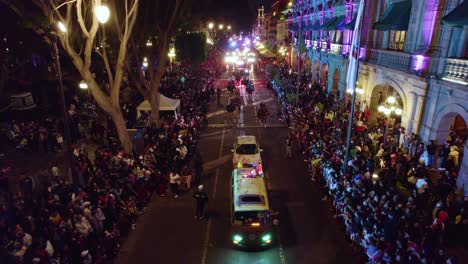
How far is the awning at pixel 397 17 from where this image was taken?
1695cm

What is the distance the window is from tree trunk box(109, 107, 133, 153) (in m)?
15.5

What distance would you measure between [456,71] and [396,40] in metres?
6.86

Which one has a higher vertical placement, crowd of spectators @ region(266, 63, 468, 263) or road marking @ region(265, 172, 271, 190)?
crowd of spectators @ region(266, 63, 468, 263)

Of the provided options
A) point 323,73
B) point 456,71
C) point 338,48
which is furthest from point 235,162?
point 323,73

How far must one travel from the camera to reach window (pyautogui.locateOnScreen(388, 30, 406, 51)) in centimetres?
1845

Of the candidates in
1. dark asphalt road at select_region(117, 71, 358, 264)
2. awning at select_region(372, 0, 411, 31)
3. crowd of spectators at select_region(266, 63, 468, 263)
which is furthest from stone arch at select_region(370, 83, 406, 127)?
dark asphalt road at select_region(117, 71, 358, 264)

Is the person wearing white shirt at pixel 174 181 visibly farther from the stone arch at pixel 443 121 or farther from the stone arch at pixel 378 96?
the stone arch at pixel 378 96

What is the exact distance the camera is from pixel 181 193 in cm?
1445

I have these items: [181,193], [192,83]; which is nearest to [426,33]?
[181,193]

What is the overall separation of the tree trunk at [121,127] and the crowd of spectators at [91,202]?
0.68 metres

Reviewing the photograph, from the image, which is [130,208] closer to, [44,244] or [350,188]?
[44,244]

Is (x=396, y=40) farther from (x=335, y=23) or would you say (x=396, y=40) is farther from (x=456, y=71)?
(x=335, y=23)

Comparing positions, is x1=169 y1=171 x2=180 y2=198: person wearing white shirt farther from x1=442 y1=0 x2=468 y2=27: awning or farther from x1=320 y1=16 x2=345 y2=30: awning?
x1=320 y1=16 x2=345 y2=30: awning

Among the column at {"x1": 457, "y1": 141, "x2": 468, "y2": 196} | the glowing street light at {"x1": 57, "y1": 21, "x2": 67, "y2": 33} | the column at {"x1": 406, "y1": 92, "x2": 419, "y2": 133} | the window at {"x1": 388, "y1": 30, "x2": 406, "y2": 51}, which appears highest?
the glowing street light at {"x1": 57, "y1": 21, "x2": 67, "y2": 33}
